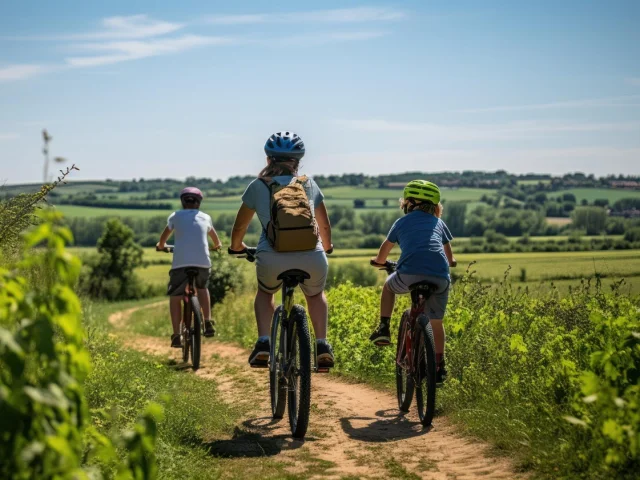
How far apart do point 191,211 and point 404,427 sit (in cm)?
512

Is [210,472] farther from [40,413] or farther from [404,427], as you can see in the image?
[40,413]

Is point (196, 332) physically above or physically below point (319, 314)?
below

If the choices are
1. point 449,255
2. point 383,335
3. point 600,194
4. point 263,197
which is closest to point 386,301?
point 383,335

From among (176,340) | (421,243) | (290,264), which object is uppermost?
(421,243)

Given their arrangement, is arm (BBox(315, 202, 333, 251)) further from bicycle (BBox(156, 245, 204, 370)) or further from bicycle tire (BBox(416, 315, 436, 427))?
bicycle (BBox(156, 245, 204, 370))

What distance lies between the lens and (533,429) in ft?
18.7

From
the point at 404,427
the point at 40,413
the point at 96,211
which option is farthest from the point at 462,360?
the point at 96,211

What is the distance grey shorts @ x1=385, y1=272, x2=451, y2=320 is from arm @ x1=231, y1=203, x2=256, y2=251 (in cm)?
145

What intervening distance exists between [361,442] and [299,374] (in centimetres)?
79

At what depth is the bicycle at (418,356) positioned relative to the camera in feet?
22.1

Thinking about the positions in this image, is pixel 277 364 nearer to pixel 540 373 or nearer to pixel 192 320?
pixel 540 373

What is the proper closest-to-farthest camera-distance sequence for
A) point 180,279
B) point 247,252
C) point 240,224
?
point 240,224
point 247,252
point 180,279

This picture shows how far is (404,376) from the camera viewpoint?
7.68 m

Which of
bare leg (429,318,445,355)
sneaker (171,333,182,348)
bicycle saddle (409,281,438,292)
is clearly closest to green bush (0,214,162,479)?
bicycle saddle (409,281,438,292)
